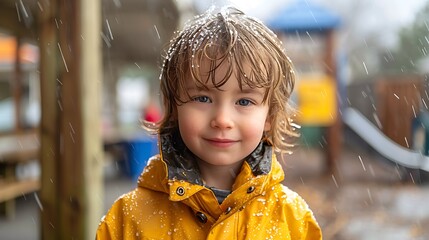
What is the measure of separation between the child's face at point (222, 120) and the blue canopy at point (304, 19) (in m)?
9.56

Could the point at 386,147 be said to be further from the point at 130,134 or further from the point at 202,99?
the point at 202,99

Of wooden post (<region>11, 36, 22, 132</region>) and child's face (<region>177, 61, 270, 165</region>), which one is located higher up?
child's face (<region>177, 61, 270, 165</region>)

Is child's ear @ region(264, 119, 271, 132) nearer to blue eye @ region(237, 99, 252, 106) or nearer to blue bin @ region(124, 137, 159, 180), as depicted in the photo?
blue eye @ region(237, 99, 252, 106)

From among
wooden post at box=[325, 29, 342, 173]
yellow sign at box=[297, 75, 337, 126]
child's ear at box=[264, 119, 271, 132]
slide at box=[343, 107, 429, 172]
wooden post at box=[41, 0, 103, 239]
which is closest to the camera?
child's ear at box=[264, 119, 271, 132]

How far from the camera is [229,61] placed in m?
1.89

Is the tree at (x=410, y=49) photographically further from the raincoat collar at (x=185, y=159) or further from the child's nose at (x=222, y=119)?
the child's nose at (x=222, y=119)

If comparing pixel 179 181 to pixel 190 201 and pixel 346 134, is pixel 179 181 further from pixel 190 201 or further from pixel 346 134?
pixel 346 134

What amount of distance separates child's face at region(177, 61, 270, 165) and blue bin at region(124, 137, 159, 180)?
8889 millimetres

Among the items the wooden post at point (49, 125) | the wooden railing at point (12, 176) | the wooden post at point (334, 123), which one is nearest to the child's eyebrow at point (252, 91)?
the wooden post at point (49, 125)

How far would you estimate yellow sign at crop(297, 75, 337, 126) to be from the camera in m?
11.5

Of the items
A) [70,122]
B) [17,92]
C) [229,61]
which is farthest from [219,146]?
[17,92]

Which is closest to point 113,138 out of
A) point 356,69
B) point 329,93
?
point 329,93

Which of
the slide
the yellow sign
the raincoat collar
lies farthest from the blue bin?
the raincoat collar

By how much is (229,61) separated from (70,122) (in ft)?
7.29
